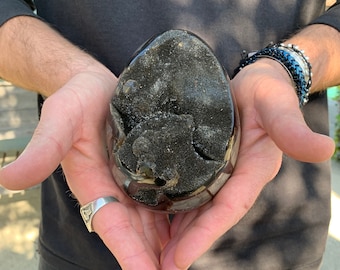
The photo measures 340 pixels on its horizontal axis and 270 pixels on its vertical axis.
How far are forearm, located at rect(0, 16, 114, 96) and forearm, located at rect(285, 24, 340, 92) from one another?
58 cm

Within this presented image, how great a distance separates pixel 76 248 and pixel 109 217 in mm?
502

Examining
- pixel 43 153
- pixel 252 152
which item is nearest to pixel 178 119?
pixel 252 152

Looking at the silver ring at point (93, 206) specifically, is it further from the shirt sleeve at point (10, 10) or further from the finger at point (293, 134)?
the shirt sleeve at point (10, 10)

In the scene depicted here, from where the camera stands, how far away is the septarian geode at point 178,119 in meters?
1.00

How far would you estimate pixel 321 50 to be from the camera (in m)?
1.36

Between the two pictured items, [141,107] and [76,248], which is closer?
[141,107]

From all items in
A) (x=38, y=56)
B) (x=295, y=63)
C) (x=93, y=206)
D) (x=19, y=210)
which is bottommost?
(x=19, y=210)

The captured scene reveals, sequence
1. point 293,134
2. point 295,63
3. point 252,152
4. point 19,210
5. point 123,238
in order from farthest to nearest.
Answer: point 19,210, point 295,63, point 252,152, point 123,238, point 293,134

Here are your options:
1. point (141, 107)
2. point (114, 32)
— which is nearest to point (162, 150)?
point (141, 107)

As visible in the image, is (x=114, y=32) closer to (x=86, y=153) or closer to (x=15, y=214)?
(x=86, y=153)

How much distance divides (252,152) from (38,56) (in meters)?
0.67

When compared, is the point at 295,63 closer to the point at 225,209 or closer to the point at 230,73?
the point at 230,73

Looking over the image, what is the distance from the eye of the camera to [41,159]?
87 cm

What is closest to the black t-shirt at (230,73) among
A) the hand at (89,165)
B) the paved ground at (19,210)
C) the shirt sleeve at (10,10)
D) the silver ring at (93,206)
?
the shirt sleeve at (10,10)
